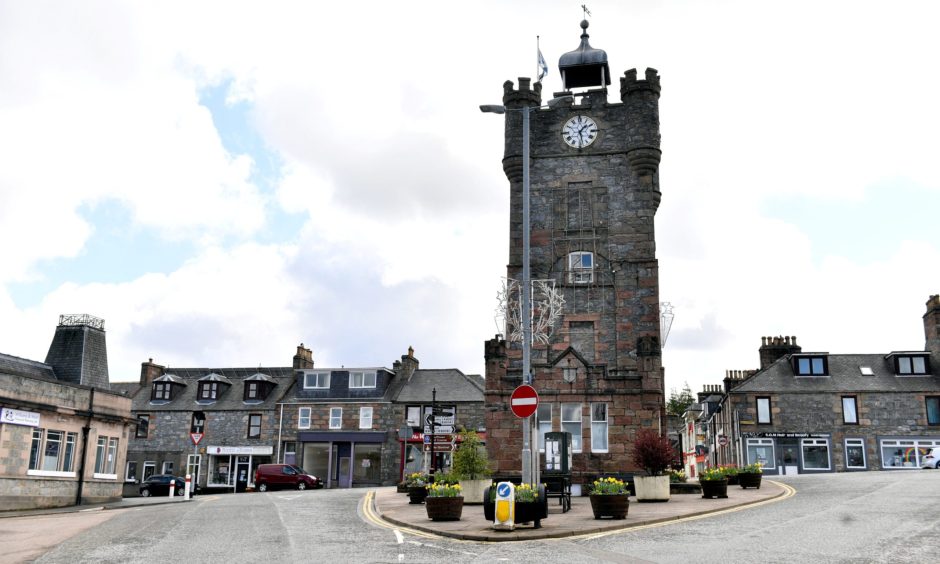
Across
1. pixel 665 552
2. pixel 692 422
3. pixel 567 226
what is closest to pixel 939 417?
pixel 567 226

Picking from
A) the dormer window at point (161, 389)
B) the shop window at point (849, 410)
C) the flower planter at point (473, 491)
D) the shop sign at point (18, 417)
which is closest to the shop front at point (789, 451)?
the shop window at point (849, 410)

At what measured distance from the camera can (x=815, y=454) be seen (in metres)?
48.9

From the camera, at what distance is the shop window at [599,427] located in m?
29.2

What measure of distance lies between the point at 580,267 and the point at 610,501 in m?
18.0

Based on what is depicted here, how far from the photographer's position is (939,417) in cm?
4766

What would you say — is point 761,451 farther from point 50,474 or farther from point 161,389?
point 161,389

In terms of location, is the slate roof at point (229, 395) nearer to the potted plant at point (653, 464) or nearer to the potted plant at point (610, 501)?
the potted plant at point (653, 464)

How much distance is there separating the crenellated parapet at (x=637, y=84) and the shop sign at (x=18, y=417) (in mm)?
28244

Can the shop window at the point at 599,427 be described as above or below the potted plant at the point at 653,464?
above

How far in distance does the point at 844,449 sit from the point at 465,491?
33357 mm

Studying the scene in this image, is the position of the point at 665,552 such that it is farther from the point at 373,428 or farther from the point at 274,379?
the point at 274,379

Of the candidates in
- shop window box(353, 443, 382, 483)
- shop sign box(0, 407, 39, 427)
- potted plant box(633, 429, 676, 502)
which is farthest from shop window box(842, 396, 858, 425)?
shop sign box(0, 407, 39, 427)

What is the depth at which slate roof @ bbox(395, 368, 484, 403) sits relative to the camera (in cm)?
5431

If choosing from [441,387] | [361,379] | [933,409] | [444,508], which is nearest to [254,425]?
[361,379]
